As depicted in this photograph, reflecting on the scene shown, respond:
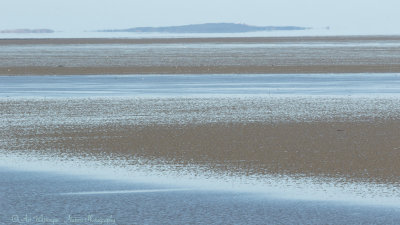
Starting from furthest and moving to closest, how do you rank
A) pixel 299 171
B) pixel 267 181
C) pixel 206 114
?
pixel 206 114 → pixel 299 171 → pixel 267 181

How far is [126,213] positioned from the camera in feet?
27.9

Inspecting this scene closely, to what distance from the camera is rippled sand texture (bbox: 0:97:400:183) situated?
11.7 meters

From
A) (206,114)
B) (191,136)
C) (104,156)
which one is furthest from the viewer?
(206,114)

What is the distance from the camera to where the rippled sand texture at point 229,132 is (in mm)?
11688

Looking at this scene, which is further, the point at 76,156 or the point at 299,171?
the point at 76,156

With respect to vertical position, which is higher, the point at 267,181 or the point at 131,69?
the point at 267,181

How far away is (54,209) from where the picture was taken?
868 cm

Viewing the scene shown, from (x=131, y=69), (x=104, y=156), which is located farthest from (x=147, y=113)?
(x=131, y=69)

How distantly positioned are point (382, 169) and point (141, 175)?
3.40 metres

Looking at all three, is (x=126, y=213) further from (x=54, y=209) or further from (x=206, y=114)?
(x=206, y=114)

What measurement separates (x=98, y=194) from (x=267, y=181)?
7.44ft

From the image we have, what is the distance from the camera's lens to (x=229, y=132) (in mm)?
14938

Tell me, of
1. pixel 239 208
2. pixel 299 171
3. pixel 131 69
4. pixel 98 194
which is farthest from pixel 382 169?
pixel 131 69

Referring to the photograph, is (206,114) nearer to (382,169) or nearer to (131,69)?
(382,169)
